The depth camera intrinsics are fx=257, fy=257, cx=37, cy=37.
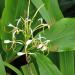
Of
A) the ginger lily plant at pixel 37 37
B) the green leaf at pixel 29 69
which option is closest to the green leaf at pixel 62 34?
the ginger lily plant at pixel 37 37

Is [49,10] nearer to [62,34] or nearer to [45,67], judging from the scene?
[62,34]

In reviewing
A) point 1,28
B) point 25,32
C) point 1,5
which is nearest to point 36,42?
point 25,32

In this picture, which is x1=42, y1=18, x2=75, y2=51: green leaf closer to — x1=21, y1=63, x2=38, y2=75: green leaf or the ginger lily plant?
the ginger lily plant

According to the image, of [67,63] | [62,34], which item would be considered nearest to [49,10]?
[62,34]

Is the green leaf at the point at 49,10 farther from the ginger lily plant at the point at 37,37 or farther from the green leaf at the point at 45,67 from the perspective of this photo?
the green leaf at the point at 45,67

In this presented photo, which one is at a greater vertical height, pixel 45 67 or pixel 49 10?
pixel 49 10
